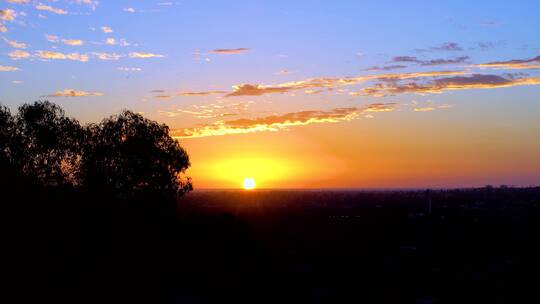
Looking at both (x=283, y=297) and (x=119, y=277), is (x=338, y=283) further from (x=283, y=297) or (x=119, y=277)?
(x=119, y=277)

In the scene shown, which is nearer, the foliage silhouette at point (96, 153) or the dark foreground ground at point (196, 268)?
the dark foreground ground at point (196, 268)

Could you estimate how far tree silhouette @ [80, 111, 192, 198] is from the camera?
6638 centimetres

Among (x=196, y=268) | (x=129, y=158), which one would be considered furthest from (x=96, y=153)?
(x=196, y=268)

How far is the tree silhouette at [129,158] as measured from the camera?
66.4m

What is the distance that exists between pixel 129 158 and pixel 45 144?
8.74 m

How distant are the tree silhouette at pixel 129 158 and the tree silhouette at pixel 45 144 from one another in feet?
5.00

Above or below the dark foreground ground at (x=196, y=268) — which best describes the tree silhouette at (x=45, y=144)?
above

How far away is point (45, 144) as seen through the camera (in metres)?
62.5

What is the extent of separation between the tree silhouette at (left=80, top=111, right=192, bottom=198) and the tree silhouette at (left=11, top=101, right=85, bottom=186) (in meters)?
1.52

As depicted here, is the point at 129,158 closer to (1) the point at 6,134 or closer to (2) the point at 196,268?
(1) the point at 6,134

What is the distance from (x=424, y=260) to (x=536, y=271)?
1170 cm

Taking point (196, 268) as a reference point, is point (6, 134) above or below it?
above

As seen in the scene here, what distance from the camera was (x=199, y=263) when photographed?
4684cm

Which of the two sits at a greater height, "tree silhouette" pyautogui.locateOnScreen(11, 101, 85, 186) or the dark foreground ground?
"tree silhouette" pyautogui.locateOnScreen(11, 101, 85, 186)
